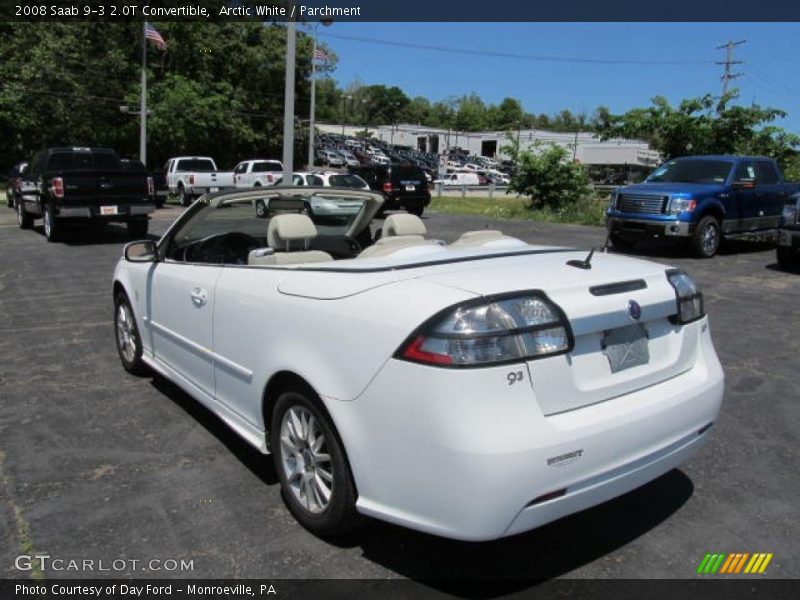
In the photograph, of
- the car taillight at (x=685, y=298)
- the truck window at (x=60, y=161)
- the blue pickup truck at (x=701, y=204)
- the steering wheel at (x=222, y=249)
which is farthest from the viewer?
the truck window at (x=60, y=161)

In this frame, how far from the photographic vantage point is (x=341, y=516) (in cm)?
299

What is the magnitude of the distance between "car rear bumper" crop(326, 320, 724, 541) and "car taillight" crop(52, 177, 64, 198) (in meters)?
13.0

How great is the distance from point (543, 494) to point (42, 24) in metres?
41.4

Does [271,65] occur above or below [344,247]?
above

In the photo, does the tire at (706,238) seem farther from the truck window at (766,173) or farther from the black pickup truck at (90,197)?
the black pickup truck at (90,197)

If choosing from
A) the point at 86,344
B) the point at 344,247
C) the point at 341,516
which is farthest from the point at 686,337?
the point at 86,344

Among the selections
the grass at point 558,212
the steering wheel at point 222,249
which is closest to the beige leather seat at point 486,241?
the steering wheel at point 222,249

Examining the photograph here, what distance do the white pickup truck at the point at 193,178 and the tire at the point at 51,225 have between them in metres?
11.2

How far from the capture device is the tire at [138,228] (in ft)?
50.1

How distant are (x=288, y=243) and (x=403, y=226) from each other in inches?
29.5

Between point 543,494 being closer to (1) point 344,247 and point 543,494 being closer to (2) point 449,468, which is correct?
(2) point 449,468

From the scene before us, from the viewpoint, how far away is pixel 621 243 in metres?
14.5

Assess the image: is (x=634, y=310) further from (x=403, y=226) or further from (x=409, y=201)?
(x=409, y=201)

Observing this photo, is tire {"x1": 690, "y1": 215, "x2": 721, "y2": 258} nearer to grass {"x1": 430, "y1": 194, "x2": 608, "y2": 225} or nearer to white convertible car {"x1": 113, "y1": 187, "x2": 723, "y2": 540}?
grass {"x1": 430, "y1": 194, "x2": 608, "y2": 225}
